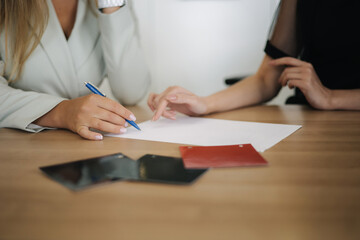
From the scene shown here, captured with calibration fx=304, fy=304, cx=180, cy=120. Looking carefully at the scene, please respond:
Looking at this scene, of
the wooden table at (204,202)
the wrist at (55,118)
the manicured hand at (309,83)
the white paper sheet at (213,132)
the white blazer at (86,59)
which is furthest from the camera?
the white blazer at (86,59)

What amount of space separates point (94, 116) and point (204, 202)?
400 millimetres

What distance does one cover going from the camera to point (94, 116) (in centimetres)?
67

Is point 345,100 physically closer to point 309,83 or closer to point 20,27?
point 309,83

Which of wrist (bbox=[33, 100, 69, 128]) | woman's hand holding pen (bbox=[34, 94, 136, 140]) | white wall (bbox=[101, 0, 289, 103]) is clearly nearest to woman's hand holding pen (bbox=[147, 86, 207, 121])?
woman's hand holding pen (bbox=[34, 94, 136, 140])

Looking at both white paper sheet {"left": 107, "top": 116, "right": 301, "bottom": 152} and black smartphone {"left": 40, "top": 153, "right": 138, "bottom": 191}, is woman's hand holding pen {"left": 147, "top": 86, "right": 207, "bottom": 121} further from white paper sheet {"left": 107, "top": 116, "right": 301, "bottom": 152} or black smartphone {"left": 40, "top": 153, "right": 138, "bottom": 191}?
black smartphone {"left": 40, "top": 153, "right": 138, "bottom": 191}

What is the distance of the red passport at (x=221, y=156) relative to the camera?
46 centimetres

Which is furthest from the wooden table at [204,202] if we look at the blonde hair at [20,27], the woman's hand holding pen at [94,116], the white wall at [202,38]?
the white wall at [202,38]

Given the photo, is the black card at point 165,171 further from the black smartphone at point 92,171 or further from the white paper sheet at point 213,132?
the white paper sheet at point 213,132

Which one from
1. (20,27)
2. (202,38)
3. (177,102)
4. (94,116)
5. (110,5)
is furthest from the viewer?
(202,38)

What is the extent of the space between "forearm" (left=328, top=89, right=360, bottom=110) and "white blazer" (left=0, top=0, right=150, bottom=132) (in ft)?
2.29

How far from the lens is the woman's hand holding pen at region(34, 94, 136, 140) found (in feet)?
2.16

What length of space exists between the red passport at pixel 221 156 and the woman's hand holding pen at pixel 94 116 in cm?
19

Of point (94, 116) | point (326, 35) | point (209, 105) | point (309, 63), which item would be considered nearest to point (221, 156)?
point (94, 116)

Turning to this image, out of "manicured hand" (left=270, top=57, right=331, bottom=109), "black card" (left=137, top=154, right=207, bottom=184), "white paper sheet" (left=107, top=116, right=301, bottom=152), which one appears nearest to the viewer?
"black card" (left=137, top=154, right=207, bottom=184)
